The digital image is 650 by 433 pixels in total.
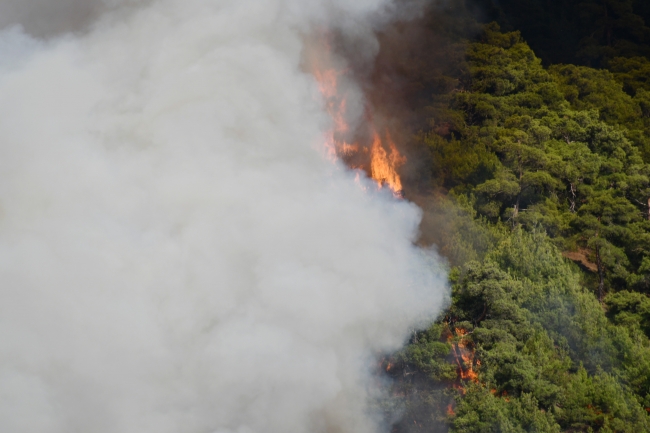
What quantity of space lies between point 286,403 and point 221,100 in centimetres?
920

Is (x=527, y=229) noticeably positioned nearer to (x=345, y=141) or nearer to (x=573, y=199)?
(x=573, y=199)

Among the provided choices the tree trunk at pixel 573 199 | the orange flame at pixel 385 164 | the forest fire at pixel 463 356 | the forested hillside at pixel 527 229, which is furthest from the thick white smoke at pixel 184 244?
the tree trunk at pixel 573 199

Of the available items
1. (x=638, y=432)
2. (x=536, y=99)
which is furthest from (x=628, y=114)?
(x=638, y=432)

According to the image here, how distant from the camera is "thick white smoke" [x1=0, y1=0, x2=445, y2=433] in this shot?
64.2 feet

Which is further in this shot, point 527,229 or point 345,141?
point 527,229

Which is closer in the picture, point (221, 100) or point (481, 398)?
point (481, 398)

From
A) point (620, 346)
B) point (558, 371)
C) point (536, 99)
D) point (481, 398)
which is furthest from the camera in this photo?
point (536, 99)

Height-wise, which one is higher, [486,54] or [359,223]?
[486,54]

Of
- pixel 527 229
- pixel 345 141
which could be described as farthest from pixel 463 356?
pixel 345 141

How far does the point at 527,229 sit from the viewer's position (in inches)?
1174

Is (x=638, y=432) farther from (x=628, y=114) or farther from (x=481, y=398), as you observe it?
(x=628, y=114)

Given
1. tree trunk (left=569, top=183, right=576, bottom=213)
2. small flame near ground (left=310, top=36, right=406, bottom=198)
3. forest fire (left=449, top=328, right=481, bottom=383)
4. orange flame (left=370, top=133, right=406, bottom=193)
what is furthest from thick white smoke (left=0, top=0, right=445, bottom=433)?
tree trunk (left=569, top=183, right=576, bottom=213)

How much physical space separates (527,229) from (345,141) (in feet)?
23.3

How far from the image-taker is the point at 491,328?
23672 mm
